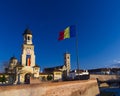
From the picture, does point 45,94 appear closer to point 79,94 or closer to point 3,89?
point 3,89

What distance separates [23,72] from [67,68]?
110 feet

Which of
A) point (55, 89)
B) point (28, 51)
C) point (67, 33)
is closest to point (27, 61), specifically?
point (28, 51)

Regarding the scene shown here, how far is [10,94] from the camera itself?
800 inches

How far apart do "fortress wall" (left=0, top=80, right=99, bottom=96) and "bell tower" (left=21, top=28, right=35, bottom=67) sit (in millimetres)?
43310

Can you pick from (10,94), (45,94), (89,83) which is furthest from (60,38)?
(10,94)

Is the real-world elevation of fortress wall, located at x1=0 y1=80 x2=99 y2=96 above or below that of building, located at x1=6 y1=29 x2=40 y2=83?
below

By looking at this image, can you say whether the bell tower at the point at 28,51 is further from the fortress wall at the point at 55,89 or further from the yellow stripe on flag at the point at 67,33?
the yellow stripe on flag at the point at 67,33

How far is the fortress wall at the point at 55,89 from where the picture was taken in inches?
816

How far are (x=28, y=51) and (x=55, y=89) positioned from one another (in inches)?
2095

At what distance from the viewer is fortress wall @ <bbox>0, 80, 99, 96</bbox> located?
20719 millimetres

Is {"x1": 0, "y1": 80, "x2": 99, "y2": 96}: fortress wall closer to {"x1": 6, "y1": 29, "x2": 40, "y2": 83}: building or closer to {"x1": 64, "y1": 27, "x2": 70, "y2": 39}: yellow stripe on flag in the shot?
{"x1": 64, "y1": 27, "x2": 70, "y2": 39}: yellow stripe on flag

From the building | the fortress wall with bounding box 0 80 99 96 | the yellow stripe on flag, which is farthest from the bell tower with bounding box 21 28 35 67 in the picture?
the yellow stripe on flag

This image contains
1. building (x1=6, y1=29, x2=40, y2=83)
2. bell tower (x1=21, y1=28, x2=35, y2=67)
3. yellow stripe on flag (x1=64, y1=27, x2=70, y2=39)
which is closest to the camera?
yellow stripe on flag (x1=64, y1=27, x2=70, y2=39)

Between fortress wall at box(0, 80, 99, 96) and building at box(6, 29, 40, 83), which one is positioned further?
building at box(6, 29, 40, 83)
